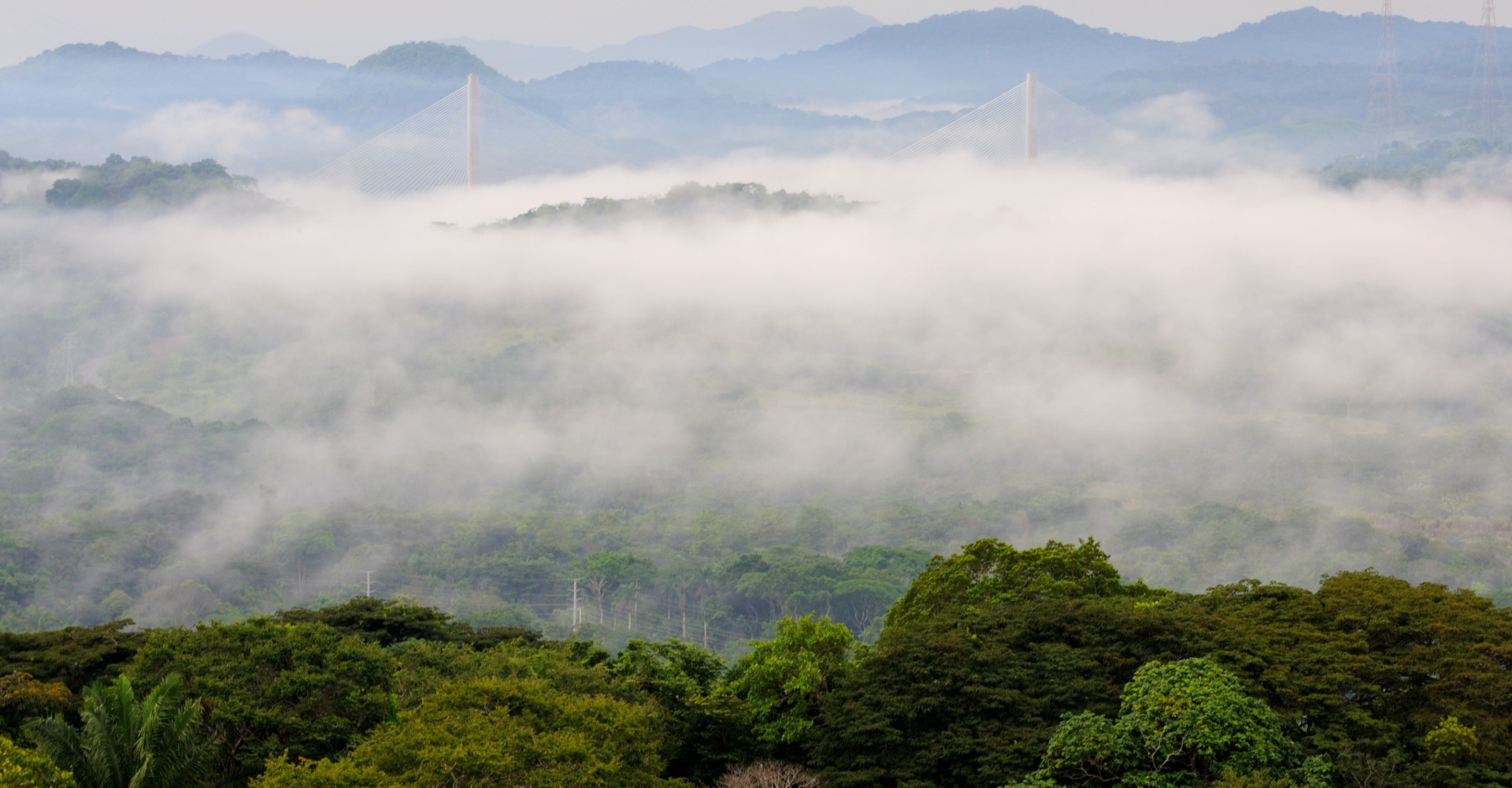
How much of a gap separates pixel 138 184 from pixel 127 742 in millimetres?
160951

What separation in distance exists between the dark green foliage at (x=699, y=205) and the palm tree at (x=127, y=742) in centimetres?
16593

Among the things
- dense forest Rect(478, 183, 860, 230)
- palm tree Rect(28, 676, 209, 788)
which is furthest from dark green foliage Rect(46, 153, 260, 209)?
palm tree Rect(28, 676, 209, 788)

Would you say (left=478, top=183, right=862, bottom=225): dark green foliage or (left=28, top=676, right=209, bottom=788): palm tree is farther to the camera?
(left=478, top=183, right=862, bottom=225): dark green foliage

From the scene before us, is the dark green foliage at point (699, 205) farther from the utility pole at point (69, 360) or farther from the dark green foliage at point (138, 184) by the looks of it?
the utility pole at point (69, 360)

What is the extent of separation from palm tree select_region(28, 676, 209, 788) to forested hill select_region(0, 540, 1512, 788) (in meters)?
0.05

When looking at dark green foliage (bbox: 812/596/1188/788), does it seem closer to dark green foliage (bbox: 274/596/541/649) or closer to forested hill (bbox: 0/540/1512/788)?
forested hill (bbox: 0/540/1512/788)

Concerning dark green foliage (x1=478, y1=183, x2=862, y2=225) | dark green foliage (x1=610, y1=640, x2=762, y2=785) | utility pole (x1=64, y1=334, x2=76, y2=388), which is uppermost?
dark green foliage (x1=478, y1=183, x2=862, y2=225)

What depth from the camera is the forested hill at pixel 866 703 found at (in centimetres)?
2052

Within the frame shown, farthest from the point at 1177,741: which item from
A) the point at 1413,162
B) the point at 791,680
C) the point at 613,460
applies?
the point at 1413,162

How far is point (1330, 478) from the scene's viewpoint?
126 meters

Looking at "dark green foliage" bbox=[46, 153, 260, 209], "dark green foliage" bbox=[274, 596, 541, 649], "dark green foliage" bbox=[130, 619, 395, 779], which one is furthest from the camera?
"dark green foliage" bbox=[46, 153, 260, 209]

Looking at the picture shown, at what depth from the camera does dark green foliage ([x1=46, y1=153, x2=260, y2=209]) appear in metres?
163

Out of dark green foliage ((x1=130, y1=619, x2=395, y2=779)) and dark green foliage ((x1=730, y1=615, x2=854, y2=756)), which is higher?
dark green foliage ((x1=130, y1=619, x2=395, y2=779))

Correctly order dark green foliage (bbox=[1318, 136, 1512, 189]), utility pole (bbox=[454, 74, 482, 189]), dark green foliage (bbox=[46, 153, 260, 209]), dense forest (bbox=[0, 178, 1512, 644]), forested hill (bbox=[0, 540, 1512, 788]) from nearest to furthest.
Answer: forested hill (bbox=[0, 540, 1512, 788]) < utility pole (bbox=[454, 74, 482, 189]) < dense forest (bbox=[0, 178, 1512, 644]) < dark green foliage (bbox=[46, 153, 260, 209]) < dark green foliage (bbox=[1318, 136, 1512, 189])
